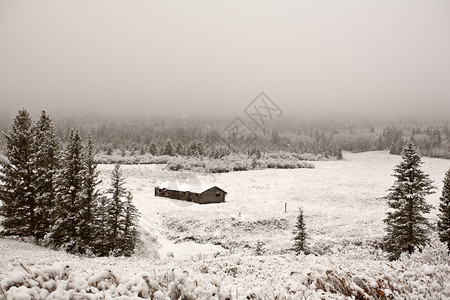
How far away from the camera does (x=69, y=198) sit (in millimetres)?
21188

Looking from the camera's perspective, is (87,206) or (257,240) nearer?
(87,206)

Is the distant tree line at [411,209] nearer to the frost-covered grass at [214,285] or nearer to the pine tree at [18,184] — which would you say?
the frost-covered grass at [214,285]

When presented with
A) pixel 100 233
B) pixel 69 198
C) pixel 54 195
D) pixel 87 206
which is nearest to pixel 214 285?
pixel 87 206

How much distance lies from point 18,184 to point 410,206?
3092 cm

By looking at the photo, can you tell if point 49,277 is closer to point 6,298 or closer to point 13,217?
point 6,298

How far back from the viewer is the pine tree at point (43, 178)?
880 inches

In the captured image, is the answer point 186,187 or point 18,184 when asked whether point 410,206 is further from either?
point 186,187

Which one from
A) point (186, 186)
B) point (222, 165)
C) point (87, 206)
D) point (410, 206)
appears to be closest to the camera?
point (410, 206)

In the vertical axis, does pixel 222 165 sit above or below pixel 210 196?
above

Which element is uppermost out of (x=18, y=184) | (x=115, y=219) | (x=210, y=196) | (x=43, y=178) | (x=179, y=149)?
(x=179, y=149)

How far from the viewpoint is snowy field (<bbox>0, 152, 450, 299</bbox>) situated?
7.32 metres

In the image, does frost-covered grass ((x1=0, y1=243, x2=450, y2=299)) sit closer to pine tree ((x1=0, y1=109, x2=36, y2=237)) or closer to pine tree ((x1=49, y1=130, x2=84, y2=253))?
pine tree ((x1=49, y1=130, x2=84, y2=253))

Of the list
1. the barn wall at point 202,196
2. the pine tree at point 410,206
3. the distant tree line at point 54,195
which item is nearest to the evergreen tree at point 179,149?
the barn wall at point 202,196

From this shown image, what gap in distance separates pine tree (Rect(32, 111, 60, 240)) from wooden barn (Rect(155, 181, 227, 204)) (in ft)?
99.1
